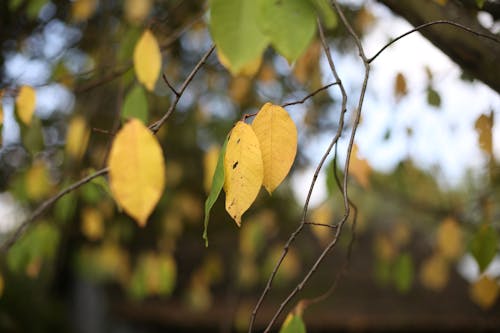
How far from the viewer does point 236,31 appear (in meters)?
0.64

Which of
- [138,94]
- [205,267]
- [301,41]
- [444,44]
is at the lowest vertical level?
[205,267]

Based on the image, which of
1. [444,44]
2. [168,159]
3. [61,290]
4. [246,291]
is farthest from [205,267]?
[444,44]

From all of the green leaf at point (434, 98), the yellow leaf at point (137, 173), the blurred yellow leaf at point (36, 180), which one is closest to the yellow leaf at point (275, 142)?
the yellow leaf at point (137, 173)

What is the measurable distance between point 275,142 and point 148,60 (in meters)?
0.37

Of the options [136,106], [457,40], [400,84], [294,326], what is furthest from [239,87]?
[294,326]

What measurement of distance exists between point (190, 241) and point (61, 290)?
119cm

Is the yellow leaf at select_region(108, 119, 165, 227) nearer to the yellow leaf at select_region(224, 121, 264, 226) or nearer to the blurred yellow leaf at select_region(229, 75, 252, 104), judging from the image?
the yellow leaf at select_region(224, 121, 264, 226)

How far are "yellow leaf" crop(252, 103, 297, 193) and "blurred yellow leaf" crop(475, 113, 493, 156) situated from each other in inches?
24.2

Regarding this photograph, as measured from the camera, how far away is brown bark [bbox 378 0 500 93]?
1006 mm

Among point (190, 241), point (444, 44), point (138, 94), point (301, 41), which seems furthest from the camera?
point (190, 241)

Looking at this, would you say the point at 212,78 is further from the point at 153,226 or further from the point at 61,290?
the point at 61,290

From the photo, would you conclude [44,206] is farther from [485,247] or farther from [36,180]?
[36,180]

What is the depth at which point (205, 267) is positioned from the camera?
449 centimetres

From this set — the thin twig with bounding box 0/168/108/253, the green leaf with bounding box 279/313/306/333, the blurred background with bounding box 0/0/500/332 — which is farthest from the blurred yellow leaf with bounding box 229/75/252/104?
the green leaf with bounding box 279/313/306/333
